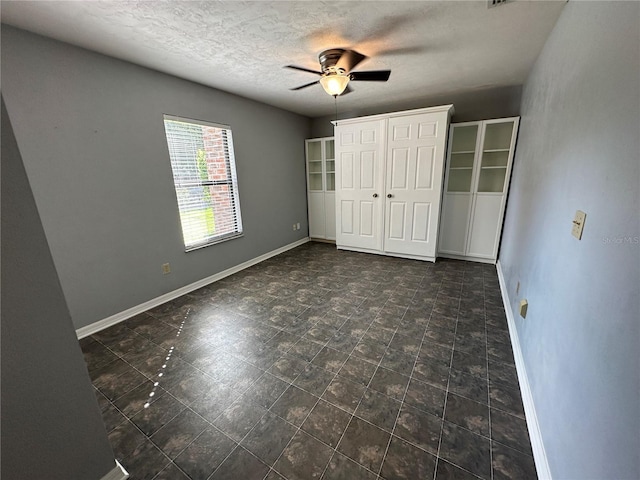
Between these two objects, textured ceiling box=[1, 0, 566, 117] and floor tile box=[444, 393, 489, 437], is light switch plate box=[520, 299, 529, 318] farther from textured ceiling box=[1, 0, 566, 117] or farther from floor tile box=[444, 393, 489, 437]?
textured ceiling box=[1, 0, 566, 117]

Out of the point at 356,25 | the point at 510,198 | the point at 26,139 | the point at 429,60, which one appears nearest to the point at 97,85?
the point at 26,139

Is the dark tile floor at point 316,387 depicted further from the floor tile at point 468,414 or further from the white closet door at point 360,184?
the white closet door at point 360,184

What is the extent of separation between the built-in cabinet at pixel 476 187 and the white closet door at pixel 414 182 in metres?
0.32

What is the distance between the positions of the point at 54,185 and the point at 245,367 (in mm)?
2098

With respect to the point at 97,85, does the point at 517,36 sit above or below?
above

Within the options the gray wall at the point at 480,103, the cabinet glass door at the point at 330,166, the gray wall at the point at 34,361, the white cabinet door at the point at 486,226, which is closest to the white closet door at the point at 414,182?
the white cabinet door at the point at 486,226

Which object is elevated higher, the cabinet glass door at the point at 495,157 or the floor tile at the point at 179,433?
the cabinet glass door at the point at 495,157

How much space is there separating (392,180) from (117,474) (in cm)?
393

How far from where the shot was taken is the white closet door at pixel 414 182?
11.4ft

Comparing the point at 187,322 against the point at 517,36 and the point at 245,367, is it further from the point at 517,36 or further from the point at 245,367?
the point at 517,36

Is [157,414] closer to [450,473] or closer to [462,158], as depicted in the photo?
[450,473]

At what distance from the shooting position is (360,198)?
421 cm

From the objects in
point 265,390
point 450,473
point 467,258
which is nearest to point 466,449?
point 450,473

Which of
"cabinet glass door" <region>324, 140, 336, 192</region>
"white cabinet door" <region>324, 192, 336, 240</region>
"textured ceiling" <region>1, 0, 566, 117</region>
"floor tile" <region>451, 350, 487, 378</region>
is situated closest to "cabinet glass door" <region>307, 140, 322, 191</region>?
"cabinet glass door" <region>324, 140, 336, 192</region>
